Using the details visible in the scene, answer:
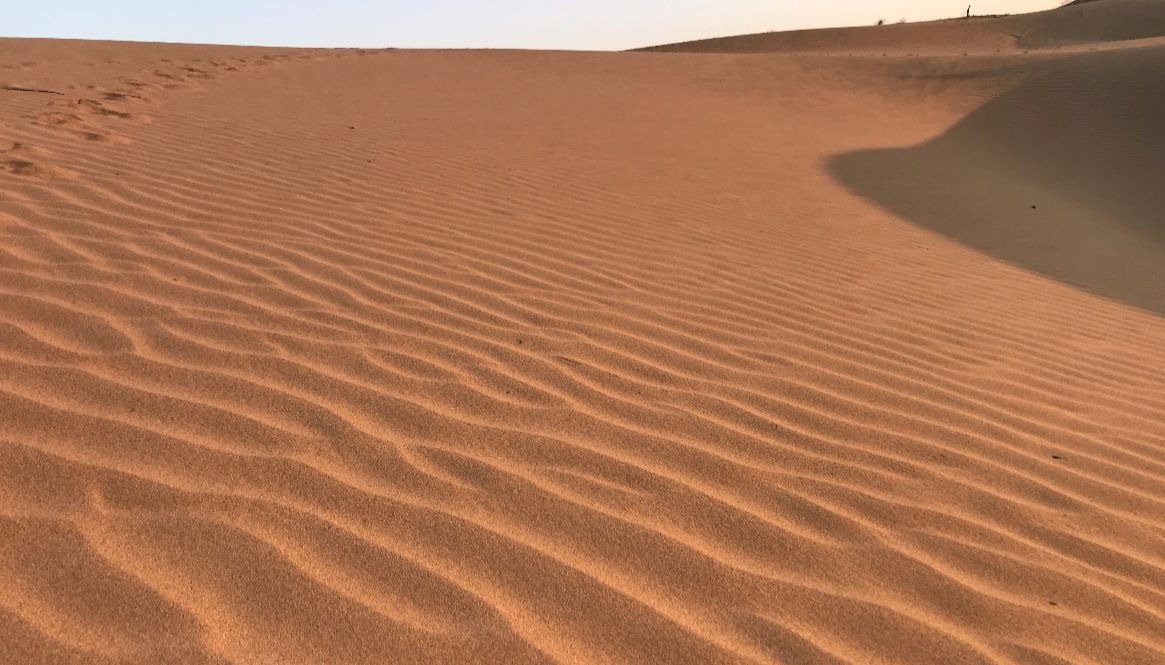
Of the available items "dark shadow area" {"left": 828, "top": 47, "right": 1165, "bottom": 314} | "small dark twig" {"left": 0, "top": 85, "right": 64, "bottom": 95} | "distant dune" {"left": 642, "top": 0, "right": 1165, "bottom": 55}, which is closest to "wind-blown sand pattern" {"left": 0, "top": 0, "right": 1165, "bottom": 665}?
"dark shadow area" {"left": 828, "top": 47, "right": 1165, "bottom": 314}

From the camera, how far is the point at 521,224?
5.02 metres

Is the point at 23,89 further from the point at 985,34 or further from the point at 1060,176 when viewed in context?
the point at 985,34

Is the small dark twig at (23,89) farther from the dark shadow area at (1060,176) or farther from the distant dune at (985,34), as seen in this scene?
the distant dune at (985,34)

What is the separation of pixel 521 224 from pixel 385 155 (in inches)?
81.8

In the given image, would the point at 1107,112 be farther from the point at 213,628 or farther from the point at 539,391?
the point at 213,628

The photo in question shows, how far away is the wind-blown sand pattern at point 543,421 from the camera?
1786 millimetres

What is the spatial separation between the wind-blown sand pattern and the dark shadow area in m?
0.16

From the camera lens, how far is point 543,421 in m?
2.58

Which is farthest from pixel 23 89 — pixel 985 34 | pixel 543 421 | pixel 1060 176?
pixel 985 34

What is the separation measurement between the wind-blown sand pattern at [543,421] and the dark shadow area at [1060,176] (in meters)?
0.16

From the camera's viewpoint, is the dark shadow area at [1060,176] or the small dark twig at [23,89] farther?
the small dark twig at [23,89]

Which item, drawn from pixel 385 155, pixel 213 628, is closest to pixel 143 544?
pixel 213 628

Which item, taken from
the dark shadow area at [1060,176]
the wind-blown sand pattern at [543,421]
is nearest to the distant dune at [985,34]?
the dark shadow area at [1060,176]

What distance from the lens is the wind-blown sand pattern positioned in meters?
1.79
